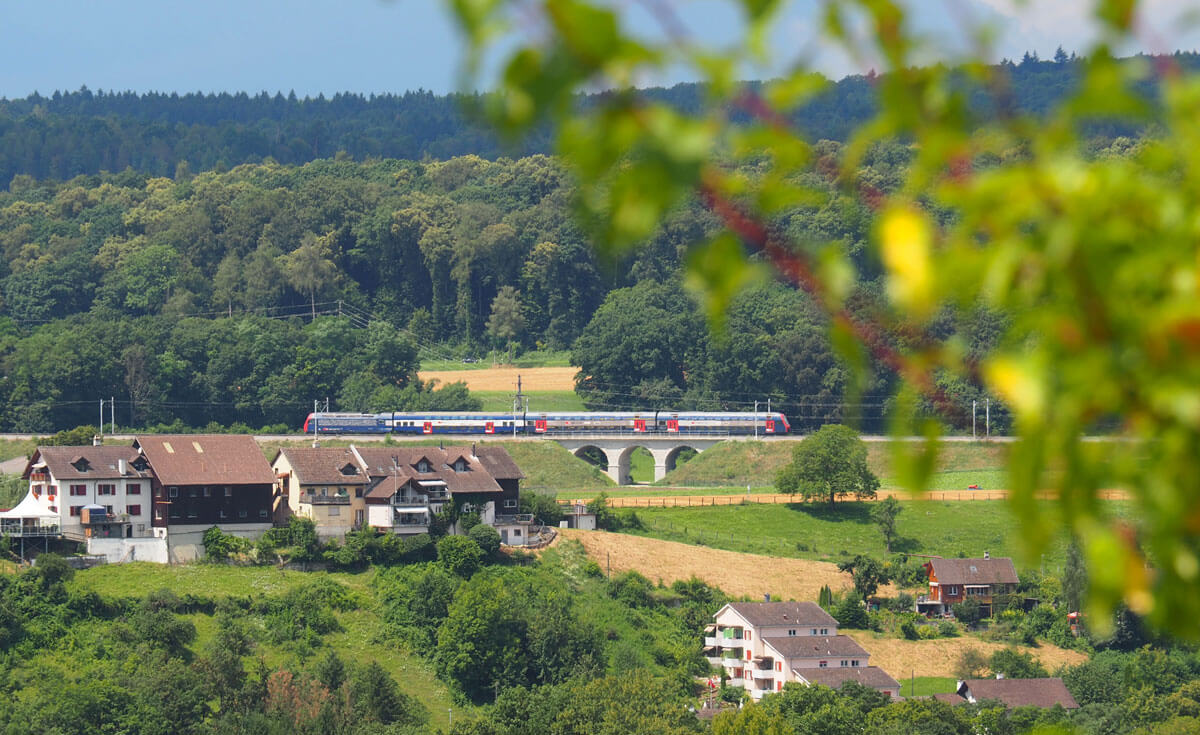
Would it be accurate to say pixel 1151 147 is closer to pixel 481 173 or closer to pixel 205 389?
pixel 205 389

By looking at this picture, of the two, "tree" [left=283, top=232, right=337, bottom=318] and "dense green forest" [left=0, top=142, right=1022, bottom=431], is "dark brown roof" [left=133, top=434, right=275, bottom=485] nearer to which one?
"dense green forest" [left=0, top=142, right=1022, bottom=431]

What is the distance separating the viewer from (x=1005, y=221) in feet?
7.82

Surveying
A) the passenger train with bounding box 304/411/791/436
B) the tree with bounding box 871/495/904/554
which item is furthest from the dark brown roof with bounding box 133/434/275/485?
the passenger train with bounding box 304/411/791/436

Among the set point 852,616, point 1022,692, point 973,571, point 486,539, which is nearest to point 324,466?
point 486,539

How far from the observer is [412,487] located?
53156 millimetres

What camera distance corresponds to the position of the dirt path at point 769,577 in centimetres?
5094

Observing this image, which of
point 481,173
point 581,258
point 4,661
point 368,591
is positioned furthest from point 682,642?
point 481,173

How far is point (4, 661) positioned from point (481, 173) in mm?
109851

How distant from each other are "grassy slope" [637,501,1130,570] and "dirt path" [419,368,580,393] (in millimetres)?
36060

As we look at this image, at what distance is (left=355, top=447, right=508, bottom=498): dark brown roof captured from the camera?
53.8 m

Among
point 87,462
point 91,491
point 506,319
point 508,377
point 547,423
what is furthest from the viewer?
point 506,319

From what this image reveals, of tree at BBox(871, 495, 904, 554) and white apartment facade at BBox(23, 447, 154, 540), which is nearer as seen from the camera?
white apartment facade at BBox(23, 447, 154, 540)

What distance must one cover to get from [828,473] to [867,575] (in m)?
13.2

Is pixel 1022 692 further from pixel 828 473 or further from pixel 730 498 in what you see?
pixel 730 498
